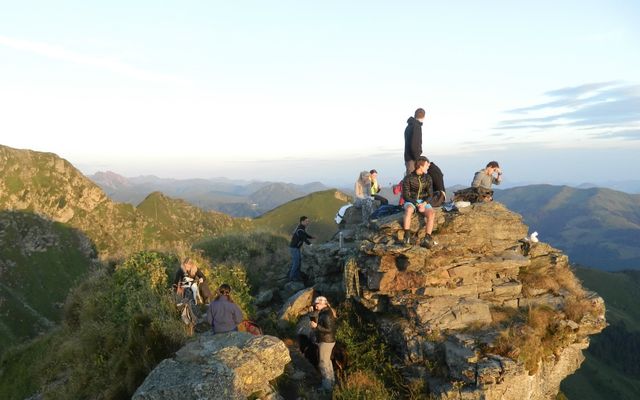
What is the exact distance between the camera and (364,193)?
18.5 meters

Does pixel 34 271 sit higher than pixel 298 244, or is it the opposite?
pixel 298 244

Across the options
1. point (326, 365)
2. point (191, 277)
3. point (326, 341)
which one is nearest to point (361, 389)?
point (326, 365)

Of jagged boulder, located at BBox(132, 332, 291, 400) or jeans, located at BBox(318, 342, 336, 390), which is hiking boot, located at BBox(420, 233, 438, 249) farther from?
jagged boulder, located at BBox(132, 332, 291, 400)

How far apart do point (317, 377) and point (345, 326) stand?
2.09 m

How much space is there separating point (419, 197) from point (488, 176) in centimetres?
404

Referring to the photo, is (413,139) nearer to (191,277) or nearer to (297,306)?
(297,306)

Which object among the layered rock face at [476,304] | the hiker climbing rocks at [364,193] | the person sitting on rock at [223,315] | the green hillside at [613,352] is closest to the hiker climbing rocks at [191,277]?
the person sitting on rock at [223,315]

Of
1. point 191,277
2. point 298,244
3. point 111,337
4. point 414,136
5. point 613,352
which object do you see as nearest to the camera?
point 111,337

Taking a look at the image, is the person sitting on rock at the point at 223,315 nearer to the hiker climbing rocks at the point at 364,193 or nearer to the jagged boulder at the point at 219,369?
the jagged boulder at the point at 219,369

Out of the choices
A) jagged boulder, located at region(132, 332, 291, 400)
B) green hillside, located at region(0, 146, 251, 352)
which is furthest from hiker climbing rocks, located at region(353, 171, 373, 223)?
green hillside, located at region(0, 146, 251, 352)

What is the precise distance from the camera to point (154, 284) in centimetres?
1482

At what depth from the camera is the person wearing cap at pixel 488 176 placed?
52.2ft

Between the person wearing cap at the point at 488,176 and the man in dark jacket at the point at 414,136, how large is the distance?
282 centimetres

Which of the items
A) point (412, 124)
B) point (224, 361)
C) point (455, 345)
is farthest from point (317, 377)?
point (412, 124)
